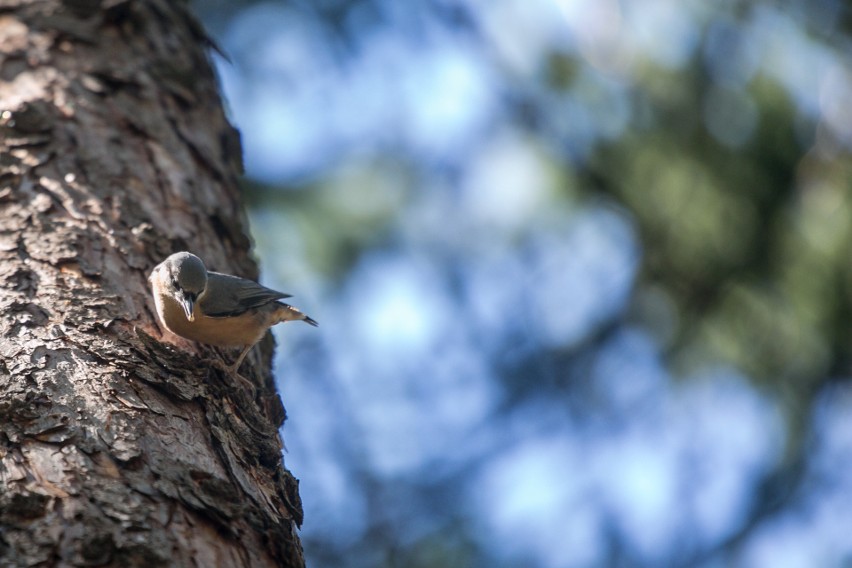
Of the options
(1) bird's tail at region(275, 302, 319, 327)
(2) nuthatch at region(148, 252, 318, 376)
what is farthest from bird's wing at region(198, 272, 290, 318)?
(1) bird's tail at region(275, 302, 319, 327)

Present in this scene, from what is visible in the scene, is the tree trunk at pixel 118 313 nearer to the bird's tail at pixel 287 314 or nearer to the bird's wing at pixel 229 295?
the bird's wing at pixel 229 295

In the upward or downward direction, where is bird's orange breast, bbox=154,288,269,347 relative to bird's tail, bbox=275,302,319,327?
downward

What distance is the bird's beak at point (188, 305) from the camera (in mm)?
2795

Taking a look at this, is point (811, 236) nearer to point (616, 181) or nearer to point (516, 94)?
point (616, 181)

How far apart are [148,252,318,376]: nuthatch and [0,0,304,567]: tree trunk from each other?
2.8 inches

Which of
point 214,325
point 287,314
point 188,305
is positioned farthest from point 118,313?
point 287,314

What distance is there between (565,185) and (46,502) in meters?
4.13

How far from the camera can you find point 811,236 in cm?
490

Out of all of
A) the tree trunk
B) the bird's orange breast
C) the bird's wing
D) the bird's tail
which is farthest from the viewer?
the bird's tail

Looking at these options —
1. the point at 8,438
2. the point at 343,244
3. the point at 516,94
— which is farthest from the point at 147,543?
the point at 516,94

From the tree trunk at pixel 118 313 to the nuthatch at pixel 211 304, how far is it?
7cm

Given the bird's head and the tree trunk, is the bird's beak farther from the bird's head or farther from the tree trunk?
the tree trunk

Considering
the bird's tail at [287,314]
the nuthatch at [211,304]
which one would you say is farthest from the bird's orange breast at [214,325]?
the bird's tail at [287,314]

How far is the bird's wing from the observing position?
10.2 feet
